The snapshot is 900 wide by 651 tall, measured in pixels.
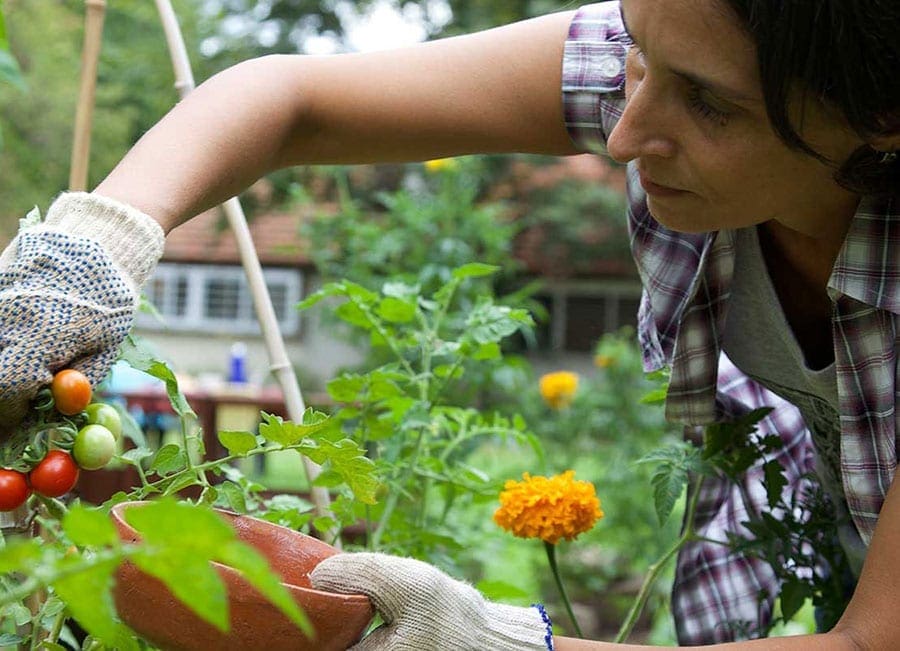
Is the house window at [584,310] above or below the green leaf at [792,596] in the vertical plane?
below

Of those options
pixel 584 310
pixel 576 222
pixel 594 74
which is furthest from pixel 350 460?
pixel 584 310

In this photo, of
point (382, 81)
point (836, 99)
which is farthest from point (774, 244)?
point (382, 81)

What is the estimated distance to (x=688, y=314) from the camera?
1.27m

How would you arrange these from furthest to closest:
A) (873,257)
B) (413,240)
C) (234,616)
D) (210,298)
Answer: (210,298) < (413,240) < (873,257) < (234,616)

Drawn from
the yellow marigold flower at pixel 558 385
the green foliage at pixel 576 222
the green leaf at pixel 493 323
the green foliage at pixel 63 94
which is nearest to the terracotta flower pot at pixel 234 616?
the green leaf at pixel 493 323

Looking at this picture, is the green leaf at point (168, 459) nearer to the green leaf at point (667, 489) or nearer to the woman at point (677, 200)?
the woman at point (677, 200)

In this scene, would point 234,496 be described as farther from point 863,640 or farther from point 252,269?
point 863,640

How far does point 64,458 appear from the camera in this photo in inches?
31.1

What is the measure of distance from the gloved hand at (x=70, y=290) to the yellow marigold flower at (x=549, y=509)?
533 mm

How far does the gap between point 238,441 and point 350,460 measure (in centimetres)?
10

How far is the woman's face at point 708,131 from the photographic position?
87 centimetres

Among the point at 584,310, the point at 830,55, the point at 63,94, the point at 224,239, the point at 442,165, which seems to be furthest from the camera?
the point at 224,239

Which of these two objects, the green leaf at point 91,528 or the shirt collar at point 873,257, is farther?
the shirt collar at point 873,257

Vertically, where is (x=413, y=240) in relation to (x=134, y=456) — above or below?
below
